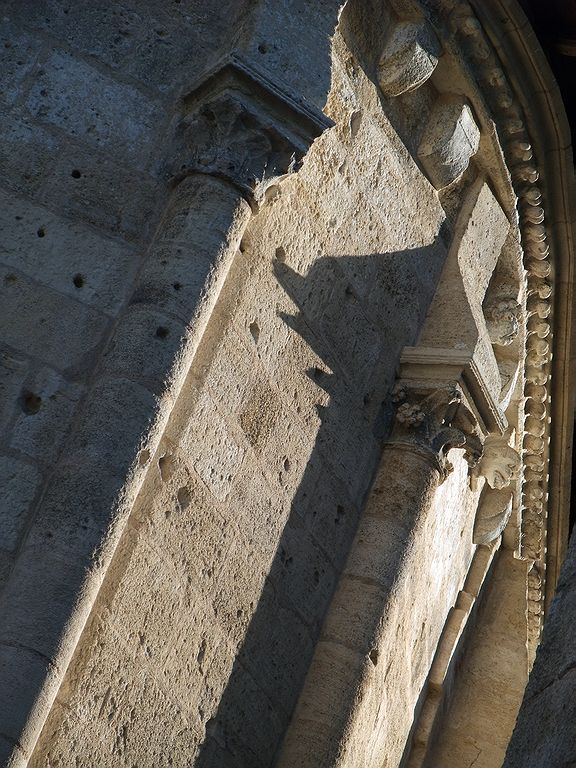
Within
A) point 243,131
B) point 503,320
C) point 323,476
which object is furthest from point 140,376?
point 503,320

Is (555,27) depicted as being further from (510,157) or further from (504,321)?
(504,321)

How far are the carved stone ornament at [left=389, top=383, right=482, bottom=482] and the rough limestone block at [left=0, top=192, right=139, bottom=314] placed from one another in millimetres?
1691

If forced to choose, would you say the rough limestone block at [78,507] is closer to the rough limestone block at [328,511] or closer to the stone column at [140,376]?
the stone column at [140,376]

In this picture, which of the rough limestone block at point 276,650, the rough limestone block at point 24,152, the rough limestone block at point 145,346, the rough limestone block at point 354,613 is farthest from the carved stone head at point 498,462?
the rough limestone block at point 24,152

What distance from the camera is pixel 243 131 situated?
209 inches

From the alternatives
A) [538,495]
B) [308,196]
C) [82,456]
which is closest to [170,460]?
[82,456]

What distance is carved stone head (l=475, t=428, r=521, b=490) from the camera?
23.4 feet

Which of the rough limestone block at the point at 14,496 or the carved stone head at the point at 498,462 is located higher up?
the carved stone head at the point at 498,462

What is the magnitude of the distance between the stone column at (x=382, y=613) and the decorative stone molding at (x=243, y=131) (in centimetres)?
145

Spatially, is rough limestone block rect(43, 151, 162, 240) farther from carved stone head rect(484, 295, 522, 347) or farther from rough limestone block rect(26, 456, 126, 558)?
carved stone head rect(484, 295, 522, 347)

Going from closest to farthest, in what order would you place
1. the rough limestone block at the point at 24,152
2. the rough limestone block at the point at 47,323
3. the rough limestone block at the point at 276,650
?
the rough limestone block at the point at 47,323 < the rough limestone block at the point at 24,152 < the rough limestone block at the point at 276,650

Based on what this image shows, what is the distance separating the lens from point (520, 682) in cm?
823

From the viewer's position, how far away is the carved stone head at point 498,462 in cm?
712

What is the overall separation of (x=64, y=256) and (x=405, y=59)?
2.03m
